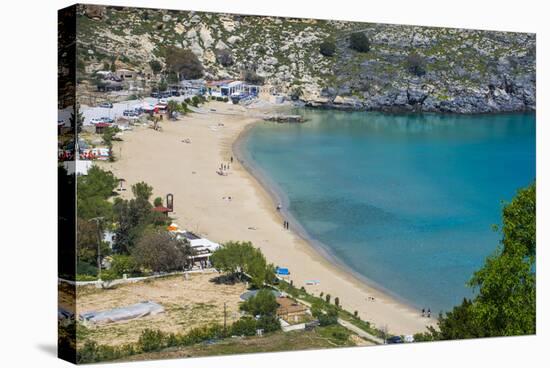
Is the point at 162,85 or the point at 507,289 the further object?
the point at 507,289

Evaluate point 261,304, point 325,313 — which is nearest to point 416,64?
point 325,313

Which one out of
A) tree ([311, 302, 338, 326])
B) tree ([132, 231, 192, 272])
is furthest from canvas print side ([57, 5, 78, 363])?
tree ([311, 302, 338, 326])

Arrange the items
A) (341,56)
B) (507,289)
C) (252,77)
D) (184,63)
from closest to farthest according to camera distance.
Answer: (184,63) → (252,77) → (507,289) → (341,56)

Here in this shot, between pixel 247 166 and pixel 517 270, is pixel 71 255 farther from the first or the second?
pixel 517 270

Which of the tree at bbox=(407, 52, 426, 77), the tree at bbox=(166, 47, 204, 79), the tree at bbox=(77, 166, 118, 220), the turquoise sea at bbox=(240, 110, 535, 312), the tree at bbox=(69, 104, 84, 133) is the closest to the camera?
the tree at bbox=(69, 104, 84, 133)

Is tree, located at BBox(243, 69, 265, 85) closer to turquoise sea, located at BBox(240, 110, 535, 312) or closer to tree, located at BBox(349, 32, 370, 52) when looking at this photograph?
turquoise sea, located at BBox(240, 110, 535, 312)

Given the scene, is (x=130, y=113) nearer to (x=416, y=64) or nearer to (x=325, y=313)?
(x=325, y=313)

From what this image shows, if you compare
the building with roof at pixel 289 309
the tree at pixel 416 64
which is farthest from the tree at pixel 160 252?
the tree at pixel 416 64
